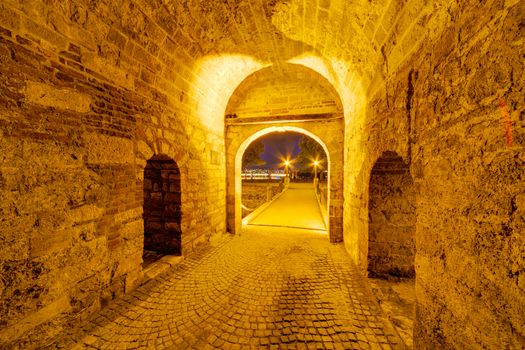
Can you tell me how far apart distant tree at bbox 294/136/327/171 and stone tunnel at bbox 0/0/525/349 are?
70.8 feet

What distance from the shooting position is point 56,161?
217 centimetres

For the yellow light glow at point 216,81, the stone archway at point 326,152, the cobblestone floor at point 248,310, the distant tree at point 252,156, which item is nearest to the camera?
the cobblestone floor at point 248,310

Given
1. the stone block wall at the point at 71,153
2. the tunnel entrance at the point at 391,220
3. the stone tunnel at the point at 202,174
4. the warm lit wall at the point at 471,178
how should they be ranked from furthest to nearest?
the tunnel entrance at the point at 391,220, the stone block wall at the point at 71,153, the stone tunnel at the point at 202,174, the warm lit wall at the point at 471,178

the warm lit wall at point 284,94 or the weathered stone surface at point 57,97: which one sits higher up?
the warm lit wall at point 284,94

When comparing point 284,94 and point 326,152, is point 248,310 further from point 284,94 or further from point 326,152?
point 284,94

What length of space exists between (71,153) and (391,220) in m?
4.58

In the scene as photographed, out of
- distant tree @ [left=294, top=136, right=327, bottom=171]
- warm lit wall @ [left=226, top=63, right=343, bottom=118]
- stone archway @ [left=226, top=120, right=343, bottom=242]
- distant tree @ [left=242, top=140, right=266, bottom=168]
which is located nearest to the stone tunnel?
stone archway @ [left=226, top=120, right=343, bottom=242]

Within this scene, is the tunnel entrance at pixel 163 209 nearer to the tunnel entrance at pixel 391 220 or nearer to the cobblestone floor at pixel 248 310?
the cobblestone floor at pixel 248 310

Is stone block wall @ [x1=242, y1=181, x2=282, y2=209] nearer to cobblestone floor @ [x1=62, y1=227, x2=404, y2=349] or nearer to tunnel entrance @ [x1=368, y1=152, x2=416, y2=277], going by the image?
cobblestone floor @ [x1=62, y1=227, x2=404, y2=349]

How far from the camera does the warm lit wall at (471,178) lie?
1.04 metres

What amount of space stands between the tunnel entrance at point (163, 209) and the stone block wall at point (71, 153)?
834mm

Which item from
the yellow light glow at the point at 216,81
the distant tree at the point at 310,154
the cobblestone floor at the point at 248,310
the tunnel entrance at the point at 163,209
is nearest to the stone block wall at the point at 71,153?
the cobblestone floor at the point at 248,310

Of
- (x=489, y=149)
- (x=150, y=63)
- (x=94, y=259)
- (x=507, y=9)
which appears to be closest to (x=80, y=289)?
(x=94, y=259)

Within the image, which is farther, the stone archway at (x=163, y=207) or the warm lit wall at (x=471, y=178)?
the stone archway at (x=163, y=207)
